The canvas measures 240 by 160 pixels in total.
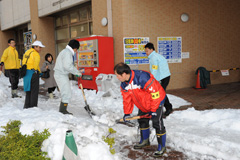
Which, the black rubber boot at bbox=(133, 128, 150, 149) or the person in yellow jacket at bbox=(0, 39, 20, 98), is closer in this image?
the black rubber boot at bbox=(133, 128, 150, 149)

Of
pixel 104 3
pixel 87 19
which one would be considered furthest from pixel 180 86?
pixel 87 19

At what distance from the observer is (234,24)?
36.3 feet

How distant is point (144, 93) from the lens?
3.79 meters

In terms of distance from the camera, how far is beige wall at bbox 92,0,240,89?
29.7 ft

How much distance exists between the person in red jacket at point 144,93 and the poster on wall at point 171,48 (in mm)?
6027

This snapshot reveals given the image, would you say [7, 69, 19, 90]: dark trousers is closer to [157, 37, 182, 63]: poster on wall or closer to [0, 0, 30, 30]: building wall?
[157, 37, 182, 63]: poster on wall

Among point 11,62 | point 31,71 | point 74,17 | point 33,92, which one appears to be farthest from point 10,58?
point 74,17

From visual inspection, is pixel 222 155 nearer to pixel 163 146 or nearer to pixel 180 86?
pixel 163 146

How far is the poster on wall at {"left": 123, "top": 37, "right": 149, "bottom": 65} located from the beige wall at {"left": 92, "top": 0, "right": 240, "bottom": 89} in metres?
0.16

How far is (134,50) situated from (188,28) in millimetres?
2701

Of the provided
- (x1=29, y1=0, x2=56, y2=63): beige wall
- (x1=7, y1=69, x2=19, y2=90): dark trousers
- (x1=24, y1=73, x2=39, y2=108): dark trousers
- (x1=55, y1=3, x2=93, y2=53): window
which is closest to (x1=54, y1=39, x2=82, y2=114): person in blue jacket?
(x1=24, y1=73, x2=39, y2=108): dark trousers

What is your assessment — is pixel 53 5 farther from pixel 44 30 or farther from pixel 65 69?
pixel 65 69

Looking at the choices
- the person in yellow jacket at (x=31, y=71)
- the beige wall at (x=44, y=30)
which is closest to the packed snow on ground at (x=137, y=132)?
the person in yellow jacket at (x=31, y=71)

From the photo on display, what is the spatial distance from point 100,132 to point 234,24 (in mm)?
9500
